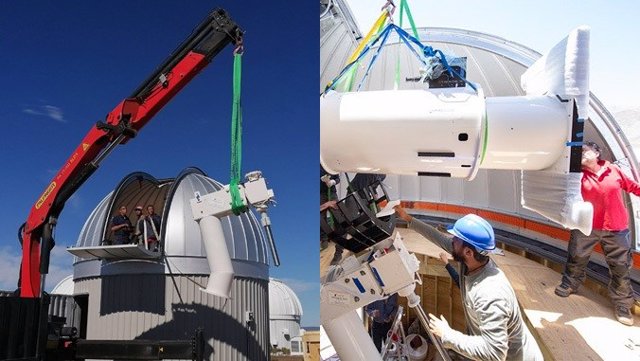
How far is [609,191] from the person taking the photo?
1.71m

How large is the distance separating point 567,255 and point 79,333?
394 cm

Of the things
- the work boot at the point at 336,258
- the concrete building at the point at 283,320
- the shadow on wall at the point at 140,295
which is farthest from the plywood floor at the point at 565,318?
the concrete building at the point at 283,320

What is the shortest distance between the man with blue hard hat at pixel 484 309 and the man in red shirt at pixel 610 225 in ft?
1.11

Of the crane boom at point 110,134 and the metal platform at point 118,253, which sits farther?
the metal platform at point 118,253

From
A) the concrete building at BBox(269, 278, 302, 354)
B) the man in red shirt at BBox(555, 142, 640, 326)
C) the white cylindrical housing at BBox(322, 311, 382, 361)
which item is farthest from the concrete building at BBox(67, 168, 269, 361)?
the man in red shirt at BBox(555, 142, 640, 326)

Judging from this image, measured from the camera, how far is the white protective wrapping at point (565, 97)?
146 centimetres

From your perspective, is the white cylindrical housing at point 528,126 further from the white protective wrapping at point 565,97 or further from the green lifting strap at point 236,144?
the green lifting strap at point 236,144

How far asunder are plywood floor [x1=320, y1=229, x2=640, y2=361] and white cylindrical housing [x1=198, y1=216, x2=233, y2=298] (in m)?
0.90

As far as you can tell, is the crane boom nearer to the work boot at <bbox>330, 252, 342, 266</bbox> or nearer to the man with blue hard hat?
the work boot at <bbox>330, 252, 342, 266</bbox>

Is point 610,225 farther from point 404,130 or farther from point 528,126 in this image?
point 404,130

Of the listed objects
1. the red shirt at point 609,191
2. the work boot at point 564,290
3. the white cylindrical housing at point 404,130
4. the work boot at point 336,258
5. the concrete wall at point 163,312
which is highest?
the white cylindrical housing at point 404,130

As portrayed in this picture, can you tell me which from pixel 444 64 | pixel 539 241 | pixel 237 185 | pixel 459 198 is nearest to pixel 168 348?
pixel 237 185

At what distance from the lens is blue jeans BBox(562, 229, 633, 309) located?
1.75 meters

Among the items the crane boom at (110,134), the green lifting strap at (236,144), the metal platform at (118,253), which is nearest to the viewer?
the green lifting strap at (236,144)
